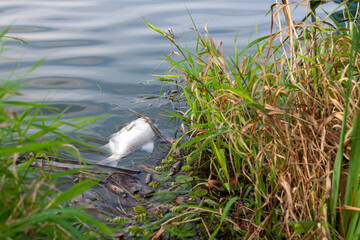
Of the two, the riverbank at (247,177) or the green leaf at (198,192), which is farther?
the green leaf at (198,192)

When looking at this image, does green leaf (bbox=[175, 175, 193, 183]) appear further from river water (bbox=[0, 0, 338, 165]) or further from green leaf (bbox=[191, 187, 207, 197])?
river water (bbox=[0, 0, 338, 165])

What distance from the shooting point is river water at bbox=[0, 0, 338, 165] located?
3.82 m

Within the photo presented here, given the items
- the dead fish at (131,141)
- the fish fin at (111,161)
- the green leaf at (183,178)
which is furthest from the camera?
the dead fish at (131,141)

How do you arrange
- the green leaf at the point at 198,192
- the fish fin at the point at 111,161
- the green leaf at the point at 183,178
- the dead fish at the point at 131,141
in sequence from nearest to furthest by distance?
1. the green leaf at the point at 198,192
2. the green leaf at the point at 183,178
3. the fish fin at the point at 111,161
4. the dead fish at the point at 131,141

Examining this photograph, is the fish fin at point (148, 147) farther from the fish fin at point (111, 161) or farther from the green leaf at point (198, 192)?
the green leaf at point (198, 192)

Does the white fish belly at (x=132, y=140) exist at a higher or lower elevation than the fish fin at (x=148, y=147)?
higher

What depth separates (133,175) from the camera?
271 centimetres

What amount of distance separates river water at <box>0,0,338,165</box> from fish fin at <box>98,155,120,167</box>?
0.08 meters

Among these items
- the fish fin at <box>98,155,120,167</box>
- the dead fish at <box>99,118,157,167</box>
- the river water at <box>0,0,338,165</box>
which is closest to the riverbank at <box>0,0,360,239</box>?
the fish fin at <box>98,155,120,167</box>

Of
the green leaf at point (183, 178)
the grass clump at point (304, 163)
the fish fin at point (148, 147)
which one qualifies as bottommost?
the fish fin at point (148, 147)

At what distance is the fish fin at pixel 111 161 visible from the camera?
294cm

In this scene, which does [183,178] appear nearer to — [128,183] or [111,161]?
[128,183]

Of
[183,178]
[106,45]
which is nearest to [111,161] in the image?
[183,178]

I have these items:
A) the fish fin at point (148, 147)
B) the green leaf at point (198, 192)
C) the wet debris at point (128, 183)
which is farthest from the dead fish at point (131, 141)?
the green leaf at point (198, 192)
